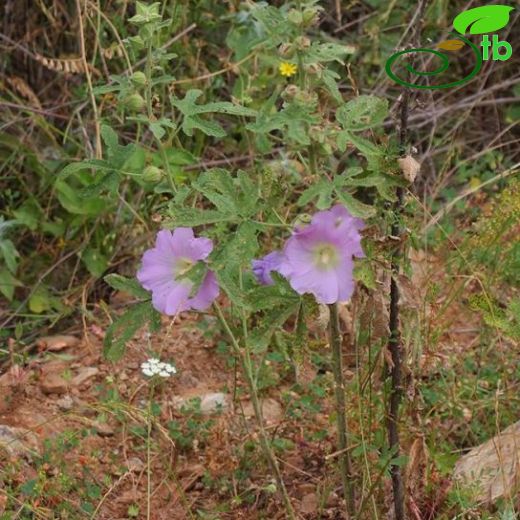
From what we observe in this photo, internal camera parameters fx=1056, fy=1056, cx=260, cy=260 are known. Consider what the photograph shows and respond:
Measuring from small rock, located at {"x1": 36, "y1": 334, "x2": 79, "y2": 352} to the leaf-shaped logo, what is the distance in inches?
58.5

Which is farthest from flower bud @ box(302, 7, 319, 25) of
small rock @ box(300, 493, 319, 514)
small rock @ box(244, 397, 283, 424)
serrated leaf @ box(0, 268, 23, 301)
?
serrated leaf @ box(0, 268, 23, 301)

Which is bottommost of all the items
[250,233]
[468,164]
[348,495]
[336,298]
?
[468,164]

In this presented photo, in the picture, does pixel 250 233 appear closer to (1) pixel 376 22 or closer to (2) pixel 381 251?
(2) pixel 381 251

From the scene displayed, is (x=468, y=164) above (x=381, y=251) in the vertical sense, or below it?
below

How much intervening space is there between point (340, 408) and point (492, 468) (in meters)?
0.57

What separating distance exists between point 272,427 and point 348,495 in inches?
18.3

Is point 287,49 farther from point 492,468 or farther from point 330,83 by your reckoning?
point 492,468

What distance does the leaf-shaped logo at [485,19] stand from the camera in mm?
3247

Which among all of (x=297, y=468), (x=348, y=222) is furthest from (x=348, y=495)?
(x=348, y=222)

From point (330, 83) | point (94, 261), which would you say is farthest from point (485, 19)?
point (330, 83)

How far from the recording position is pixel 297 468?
2.32m

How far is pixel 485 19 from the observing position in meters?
3.41

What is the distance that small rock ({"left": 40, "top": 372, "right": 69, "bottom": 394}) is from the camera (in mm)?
2721

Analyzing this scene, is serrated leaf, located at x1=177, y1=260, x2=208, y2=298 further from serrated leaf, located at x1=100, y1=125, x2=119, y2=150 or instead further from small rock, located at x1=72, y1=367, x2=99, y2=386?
small rock, located at x1=72, y1=367, x2=99, y2=386
